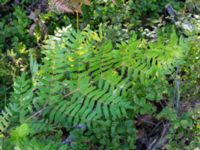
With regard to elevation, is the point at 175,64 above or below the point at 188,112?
above

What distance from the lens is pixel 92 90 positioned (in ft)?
7.56

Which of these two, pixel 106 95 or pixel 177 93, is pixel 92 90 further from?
pixel 177 93

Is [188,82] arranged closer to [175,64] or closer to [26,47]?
[175,64]

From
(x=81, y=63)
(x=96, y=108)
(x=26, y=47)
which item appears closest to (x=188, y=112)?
(x=96, y=108)

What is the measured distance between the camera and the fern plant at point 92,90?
228 centimetres

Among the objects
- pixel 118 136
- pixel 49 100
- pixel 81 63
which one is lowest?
pixel 118 136

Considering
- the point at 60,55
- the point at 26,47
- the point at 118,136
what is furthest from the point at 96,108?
the point at 26,47

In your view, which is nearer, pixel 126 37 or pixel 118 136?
pixel 118 136

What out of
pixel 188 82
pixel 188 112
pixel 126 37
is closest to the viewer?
pixel 188 112

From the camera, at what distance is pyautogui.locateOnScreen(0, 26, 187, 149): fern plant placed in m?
2.28

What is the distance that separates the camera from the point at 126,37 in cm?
271

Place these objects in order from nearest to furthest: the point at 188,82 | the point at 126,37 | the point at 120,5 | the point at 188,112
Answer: the point at 188,112 → the point at 188,82 → the point at 126,37 → the point at 120,5

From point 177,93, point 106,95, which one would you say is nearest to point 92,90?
point 106,95

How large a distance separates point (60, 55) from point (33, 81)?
287mm
